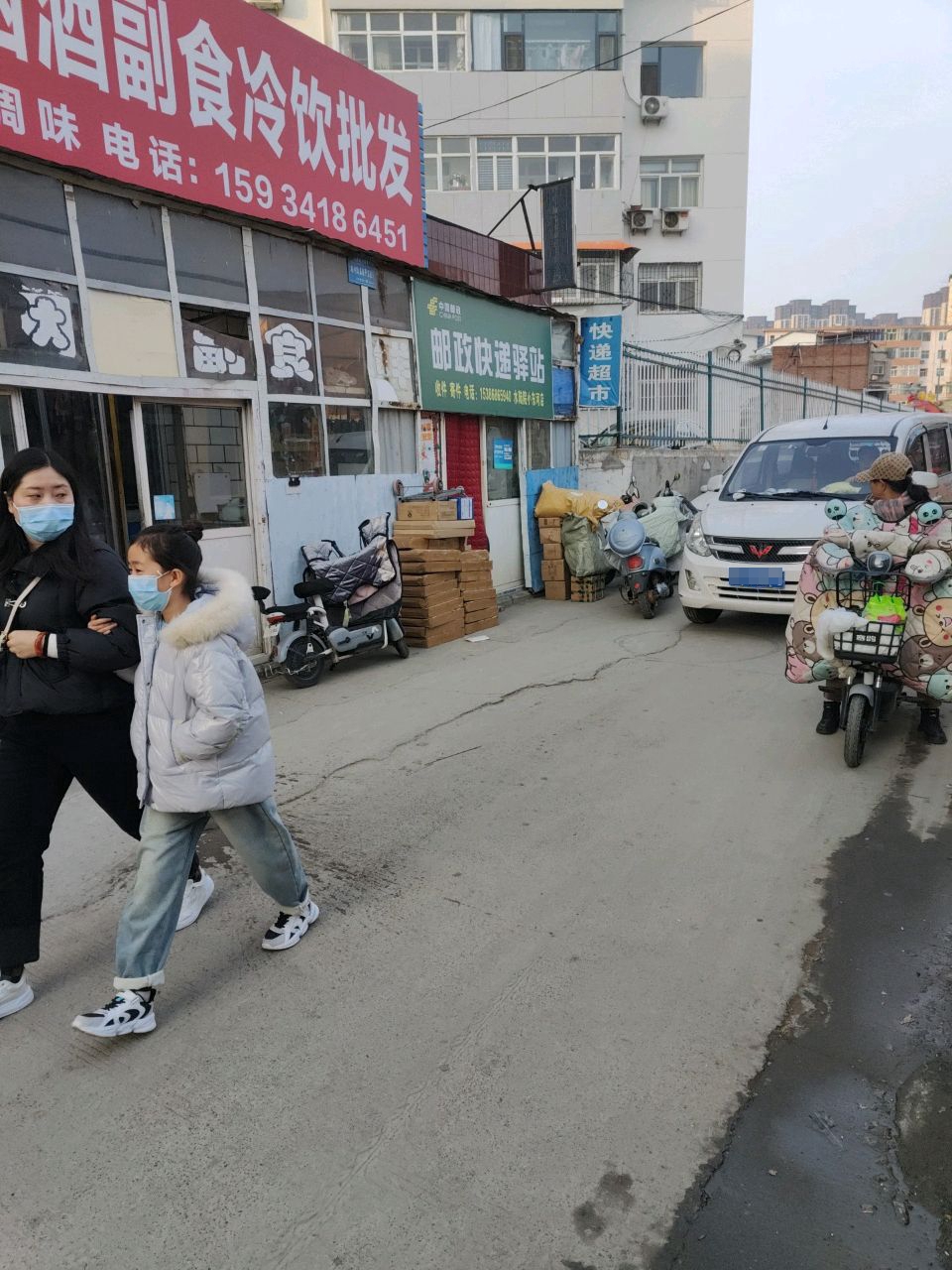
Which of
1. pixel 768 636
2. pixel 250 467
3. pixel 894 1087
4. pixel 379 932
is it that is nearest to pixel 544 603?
pixel 768 636

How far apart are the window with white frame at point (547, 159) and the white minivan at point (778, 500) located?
2009cm

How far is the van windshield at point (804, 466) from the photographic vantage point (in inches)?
345

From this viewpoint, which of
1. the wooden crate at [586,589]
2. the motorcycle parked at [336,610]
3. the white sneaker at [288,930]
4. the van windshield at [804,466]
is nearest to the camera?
the white sneaker at [288,930]

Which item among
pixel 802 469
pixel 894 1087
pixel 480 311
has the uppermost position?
pixel 480 311

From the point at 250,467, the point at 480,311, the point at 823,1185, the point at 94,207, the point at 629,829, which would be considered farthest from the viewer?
the point at 480,311

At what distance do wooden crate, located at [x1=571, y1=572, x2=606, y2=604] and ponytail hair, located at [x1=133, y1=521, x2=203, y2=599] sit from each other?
8583mm

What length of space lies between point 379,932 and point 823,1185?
5.91 ft

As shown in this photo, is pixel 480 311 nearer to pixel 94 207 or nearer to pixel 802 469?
pixel 802 469

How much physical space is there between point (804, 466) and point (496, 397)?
3.94 m

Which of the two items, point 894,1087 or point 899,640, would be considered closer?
point 894,1087

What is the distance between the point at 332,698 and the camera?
696 centimetres

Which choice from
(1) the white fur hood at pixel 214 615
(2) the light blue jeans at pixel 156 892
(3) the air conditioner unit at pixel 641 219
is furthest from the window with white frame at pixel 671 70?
(2) the light blue jeans at pixel 156 892

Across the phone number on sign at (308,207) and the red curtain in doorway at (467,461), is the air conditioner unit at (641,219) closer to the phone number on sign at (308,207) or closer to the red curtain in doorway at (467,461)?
the red curtain in doorway at (467,461)

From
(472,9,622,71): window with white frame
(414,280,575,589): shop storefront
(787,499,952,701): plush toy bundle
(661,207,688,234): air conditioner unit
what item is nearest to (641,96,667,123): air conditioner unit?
(472,9,622,71): window with white frame
